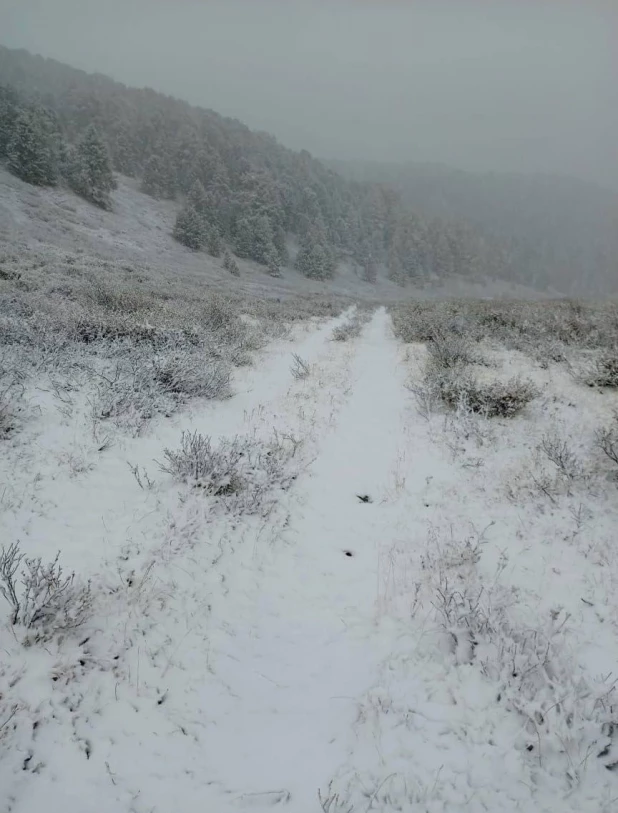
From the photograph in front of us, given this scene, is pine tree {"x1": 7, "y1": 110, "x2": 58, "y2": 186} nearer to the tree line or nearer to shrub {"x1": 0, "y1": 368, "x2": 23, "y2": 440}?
the tree line

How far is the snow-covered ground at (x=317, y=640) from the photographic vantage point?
2.30 metres

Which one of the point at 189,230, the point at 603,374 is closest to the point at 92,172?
the point at 189,230

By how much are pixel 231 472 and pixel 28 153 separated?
2631 inches

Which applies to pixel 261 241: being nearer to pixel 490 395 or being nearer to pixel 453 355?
pixel 453 355

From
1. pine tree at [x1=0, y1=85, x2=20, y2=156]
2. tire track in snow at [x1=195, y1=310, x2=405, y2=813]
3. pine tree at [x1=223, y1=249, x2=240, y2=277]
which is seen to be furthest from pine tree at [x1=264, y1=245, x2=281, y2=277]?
tire track in snow at [x1=195, y1=310, x2=405, y2=813]

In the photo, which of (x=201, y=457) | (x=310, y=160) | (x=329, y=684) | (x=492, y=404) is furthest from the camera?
(x=310, y=160)

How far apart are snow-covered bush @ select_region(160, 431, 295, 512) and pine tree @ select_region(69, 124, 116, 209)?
65.5 metres

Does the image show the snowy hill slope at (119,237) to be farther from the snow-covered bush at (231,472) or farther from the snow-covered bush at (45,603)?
the snow-covered bush at (45,603)

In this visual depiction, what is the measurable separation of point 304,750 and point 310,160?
13967cm

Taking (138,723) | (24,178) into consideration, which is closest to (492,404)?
(138,723)

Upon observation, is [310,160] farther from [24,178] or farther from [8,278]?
[8,278]

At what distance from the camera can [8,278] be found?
15.1m

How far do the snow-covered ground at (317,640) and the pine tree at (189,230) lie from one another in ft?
199

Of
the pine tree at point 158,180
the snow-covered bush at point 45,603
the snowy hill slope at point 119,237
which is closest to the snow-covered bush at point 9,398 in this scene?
the snow-covered bush at point 45,603
